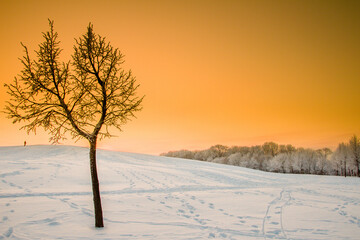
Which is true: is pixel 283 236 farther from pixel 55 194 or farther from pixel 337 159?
pixel 337 159

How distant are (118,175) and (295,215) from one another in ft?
67.0

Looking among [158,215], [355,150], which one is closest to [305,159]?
[355,150]

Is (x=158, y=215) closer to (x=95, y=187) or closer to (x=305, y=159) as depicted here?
(x=95, y=187)

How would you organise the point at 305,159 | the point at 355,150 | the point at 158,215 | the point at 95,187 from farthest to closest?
1. the point at 305,159
2. the point at 355,150
3. the point at 158,215
4. the point at 95,187

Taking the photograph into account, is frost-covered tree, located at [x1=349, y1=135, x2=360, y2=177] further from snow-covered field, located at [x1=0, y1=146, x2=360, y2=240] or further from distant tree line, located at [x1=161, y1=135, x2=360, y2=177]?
snow-covered field, located at [x1=0, y1=146, x2=360, y2=240]

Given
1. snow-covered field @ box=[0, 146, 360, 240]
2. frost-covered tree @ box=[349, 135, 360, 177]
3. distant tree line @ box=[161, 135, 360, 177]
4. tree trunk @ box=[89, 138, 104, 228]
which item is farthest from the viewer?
distant tree line @ box=[161, 135, 360, 177]

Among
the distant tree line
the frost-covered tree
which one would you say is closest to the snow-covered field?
the distant tree line

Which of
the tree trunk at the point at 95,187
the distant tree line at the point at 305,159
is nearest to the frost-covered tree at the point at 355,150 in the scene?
the distant tree line at the point at 305,159

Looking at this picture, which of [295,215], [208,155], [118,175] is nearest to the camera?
Answer: [295,215]

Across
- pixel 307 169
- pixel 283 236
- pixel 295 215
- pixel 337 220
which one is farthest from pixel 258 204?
pixel 307 169

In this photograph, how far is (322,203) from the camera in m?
16.4

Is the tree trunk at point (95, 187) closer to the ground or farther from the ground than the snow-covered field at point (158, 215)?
farther from the ground

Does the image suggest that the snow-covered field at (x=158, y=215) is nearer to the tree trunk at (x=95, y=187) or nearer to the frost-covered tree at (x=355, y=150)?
the tree trunk at (x=95, y=187)

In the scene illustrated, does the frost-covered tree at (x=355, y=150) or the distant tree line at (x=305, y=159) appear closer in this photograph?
the frost-covered tree at (x=355, y=150)
